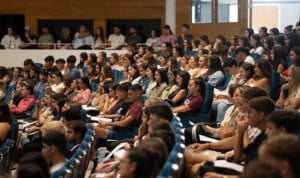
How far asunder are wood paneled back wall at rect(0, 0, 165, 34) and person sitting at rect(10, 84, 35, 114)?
620 cm

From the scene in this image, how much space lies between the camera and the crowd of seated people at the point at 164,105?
11.6ft

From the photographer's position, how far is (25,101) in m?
8.49

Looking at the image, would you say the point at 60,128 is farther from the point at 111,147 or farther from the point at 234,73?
the point at 234,73

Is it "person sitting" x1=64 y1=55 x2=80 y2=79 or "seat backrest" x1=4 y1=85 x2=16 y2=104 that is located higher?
"person sitting" x1=64 y1=55 x2=80 y2=79

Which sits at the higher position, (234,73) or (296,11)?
(296,11)

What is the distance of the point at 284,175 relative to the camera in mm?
2475

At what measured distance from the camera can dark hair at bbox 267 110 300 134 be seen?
3240 millimetres

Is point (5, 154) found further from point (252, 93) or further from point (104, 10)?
point (104, 10)

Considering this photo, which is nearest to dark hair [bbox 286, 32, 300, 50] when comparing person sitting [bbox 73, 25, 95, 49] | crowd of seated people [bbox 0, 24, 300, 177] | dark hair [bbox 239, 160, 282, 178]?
crowd of seated people [bbox 0, 24, 300, 177]

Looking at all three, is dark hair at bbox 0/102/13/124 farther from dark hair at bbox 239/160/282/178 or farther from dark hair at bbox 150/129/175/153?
dark hair at bbox 239/160/282/178

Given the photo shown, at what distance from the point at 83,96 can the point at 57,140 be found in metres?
4.25

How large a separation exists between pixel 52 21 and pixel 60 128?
10.7 meters

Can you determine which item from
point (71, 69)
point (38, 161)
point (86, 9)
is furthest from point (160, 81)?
point (86, 9)

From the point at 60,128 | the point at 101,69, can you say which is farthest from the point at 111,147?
the point at 101,69
